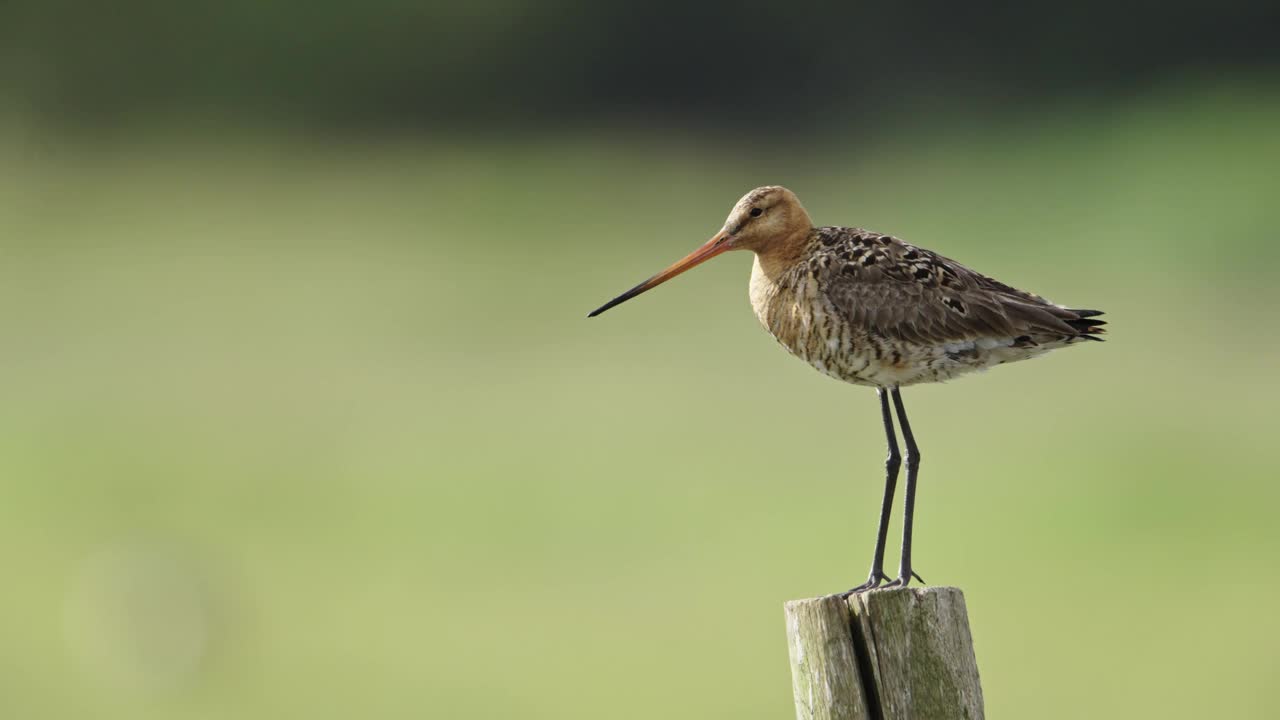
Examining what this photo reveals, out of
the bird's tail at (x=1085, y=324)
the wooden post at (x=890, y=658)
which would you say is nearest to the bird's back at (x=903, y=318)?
the bird's tail at (x=1085, y=324)

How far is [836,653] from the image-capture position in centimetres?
420

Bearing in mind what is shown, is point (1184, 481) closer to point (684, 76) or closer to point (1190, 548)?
point (1190, 548)

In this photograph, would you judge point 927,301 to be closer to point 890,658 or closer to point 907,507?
point 907,507

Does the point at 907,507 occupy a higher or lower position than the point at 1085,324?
lower

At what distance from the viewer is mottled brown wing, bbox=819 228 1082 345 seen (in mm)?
5359

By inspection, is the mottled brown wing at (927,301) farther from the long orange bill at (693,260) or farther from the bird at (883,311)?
the long orange bill at (693,260)

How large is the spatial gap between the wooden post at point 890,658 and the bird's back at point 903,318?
1.45m

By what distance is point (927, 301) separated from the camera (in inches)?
216

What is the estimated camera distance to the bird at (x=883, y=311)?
5398 mm

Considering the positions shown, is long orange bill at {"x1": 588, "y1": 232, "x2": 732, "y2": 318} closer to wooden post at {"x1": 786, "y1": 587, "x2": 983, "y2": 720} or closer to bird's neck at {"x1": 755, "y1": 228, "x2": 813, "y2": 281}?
bird's neck at {"x1": 755, "y1": 228, "x2": 813, "y2": 281}

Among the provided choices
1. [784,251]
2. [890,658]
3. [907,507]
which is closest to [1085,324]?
[907,507]

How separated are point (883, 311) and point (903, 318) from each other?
0.08m

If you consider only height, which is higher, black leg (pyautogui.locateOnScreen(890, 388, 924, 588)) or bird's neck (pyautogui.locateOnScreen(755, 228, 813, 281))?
bird's neck (pyautogui.locateOnScreen(755, 228, 813, 281))

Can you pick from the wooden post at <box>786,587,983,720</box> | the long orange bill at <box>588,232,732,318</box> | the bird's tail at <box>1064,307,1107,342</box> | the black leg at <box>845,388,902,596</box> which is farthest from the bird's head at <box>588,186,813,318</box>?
the wooden post at <box>786,587,983,720</box>
